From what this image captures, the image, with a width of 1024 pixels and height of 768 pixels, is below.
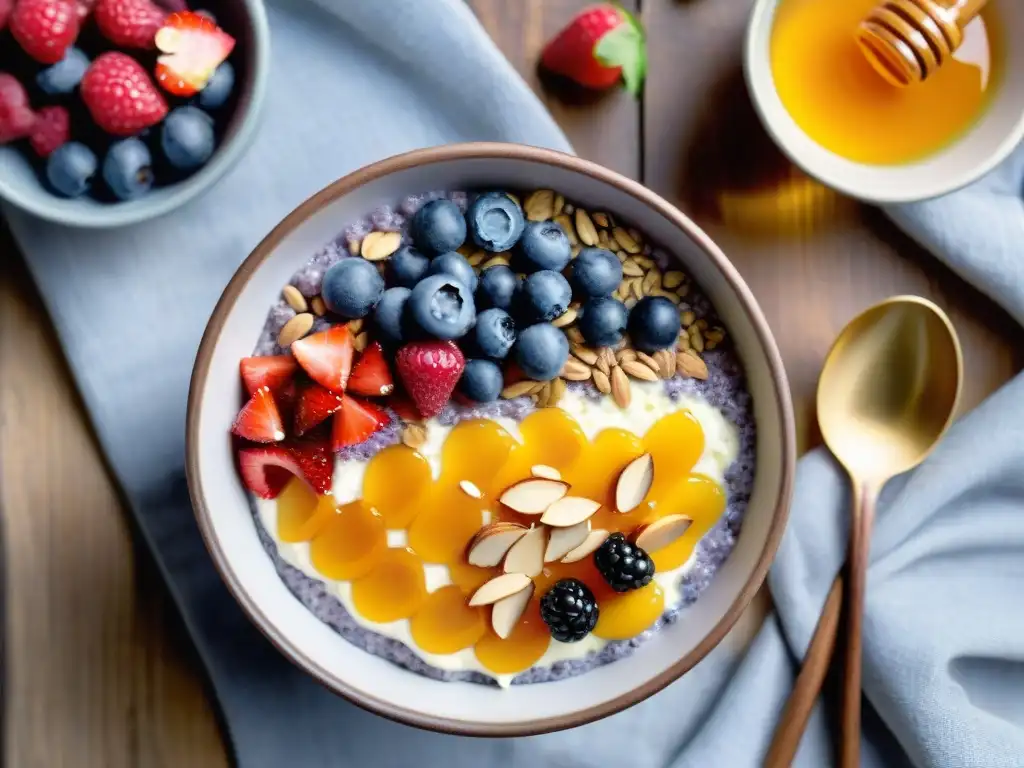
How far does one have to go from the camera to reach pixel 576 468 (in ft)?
3.51

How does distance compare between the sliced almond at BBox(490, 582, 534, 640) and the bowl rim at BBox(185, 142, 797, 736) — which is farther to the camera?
the sliced almond at BBox(490, 582, 534, 640)

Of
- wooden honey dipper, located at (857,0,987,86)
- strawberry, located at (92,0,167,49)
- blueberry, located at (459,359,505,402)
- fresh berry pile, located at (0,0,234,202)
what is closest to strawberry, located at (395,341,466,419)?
blueberry, located at (459,359,505,402)

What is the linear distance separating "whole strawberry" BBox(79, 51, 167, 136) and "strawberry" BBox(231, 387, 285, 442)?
12.8 inches

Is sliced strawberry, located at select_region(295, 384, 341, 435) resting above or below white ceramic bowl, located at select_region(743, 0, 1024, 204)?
below

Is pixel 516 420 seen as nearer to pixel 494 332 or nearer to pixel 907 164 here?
pixel 494 332

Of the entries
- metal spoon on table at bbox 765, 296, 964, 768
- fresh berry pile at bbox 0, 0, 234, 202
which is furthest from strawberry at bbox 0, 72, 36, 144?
metal spoon on table at bbox 765, 296, 964, 768

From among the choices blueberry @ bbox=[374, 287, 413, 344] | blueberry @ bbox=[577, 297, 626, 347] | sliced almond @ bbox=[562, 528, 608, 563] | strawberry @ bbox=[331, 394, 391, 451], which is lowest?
sliced almond @ bbox=[562, 528, 608, 563]

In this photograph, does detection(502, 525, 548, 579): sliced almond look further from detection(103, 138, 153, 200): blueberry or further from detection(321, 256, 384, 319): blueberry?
detection(103, 138, 153, 200): blueberry

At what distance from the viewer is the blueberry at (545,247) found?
1032 mm

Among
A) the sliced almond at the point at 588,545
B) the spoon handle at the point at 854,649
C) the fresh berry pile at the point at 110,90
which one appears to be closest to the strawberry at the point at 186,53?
the fresh berry pile at the point at 110,90

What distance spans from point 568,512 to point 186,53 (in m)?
0.65

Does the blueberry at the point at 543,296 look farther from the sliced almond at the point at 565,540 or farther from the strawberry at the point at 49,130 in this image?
the strawberry at the point at 49,130

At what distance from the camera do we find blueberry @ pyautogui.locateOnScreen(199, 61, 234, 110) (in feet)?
3.53

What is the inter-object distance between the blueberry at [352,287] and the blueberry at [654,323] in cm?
28
